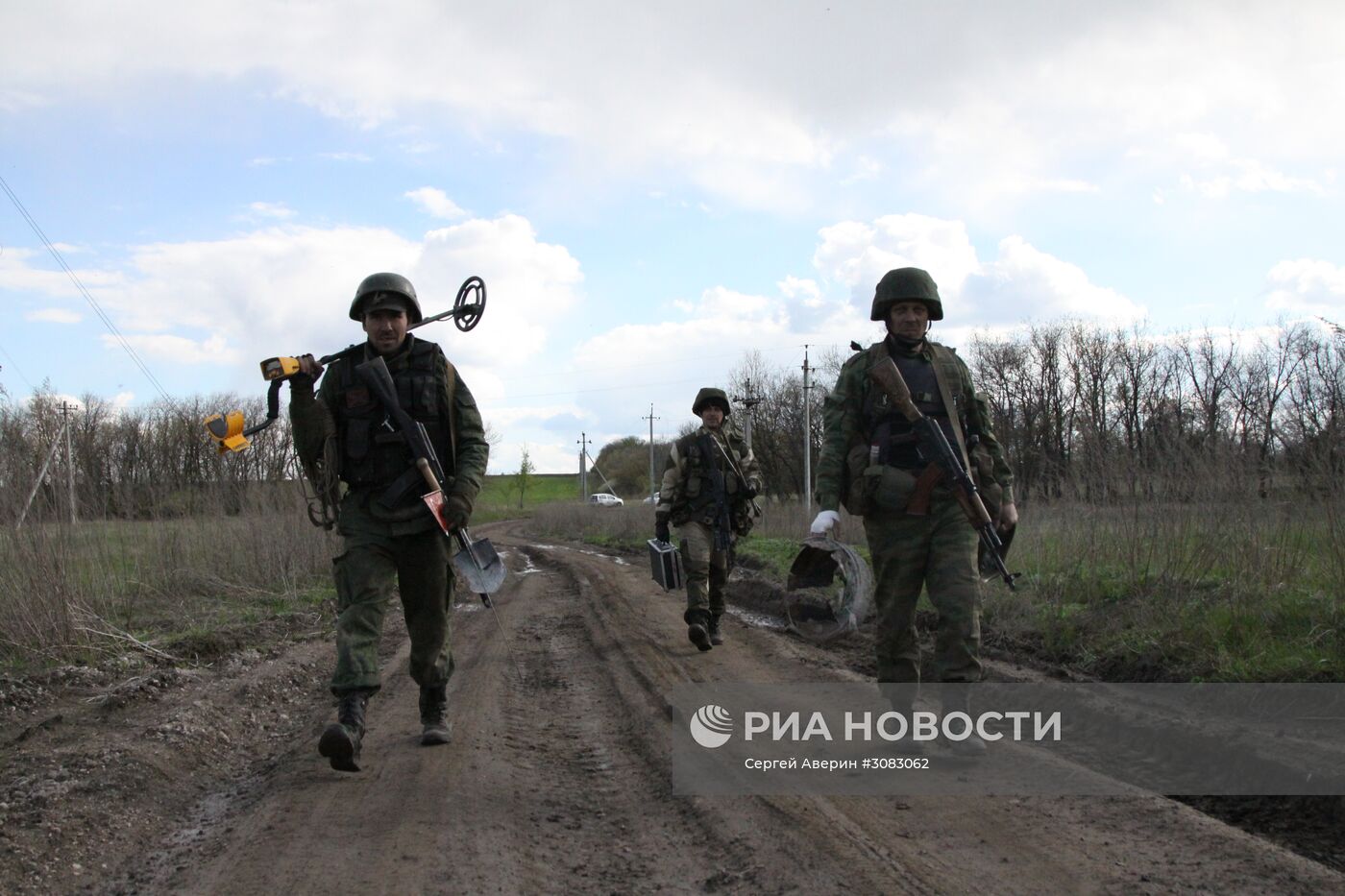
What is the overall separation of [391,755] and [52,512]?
157 inches

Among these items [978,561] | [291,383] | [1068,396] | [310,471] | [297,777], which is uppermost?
[1068,396]

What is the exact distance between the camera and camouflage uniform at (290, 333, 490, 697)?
4.65 metres

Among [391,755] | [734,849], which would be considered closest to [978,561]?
[734,849]

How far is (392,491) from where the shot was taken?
185 inches

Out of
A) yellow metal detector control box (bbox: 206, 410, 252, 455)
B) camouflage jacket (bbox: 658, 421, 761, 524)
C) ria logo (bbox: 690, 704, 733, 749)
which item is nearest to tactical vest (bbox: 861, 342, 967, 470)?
ria logo (bbox: 690, 704, 733, 749)

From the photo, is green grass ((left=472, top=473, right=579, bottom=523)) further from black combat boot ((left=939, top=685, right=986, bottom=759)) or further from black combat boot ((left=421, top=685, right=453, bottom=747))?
black combat boot ((left=939, top=685, right=986, bottom=759))

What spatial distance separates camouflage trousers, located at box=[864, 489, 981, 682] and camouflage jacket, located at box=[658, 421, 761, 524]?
3.42m

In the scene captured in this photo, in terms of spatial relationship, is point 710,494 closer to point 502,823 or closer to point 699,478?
point 699,478

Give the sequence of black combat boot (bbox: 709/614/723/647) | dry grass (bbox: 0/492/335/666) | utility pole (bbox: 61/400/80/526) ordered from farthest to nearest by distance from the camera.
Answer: black combat boot (bbox: 709/614/723/647) < utility pole (bbox: 61/400/80/526) < dry grass (bbox: 0/492/335/666)

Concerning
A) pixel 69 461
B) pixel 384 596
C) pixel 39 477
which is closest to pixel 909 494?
pixel 384 596

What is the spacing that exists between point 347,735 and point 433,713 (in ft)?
2.47

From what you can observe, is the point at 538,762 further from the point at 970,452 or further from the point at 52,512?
the point at 52,512

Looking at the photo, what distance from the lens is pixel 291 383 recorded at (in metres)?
4.55

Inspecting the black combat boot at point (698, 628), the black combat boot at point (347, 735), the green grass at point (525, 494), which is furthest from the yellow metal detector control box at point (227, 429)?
the green grass at point (525, 494)
